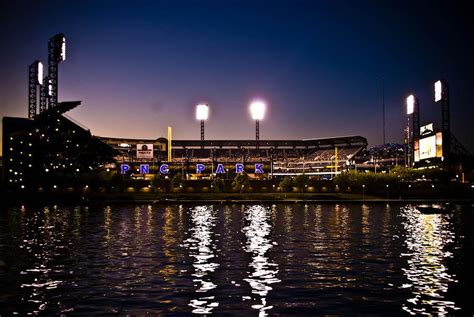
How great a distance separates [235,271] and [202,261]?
4.19 metres

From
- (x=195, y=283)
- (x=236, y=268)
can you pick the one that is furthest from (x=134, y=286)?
(x=236, y=268)

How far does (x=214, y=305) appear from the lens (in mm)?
21078

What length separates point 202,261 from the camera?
32656 millimetres

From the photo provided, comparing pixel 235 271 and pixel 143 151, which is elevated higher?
pixel 143 151

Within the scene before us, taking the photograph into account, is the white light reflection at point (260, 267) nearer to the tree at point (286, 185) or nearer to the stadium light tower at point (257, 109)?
the tree at point (286, 185)

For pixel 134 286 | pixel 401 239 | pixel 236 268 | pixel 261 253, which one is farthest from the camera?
pixel 401 239

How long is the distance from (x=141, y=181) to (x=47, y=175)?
32.2 m

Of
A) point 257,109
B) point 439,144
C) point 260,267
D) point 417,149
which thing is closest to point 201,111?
point 257,109

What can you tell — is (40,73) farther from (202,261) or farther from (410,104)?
(410,104)

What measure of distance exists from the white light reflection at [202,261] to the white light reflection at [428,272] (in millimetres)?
8247

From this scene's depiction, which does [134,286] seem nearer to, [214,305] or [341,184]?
[214,305]

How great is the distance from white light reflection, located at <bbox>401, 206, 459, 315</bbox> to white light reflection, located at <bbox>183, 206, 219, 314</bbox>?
8.25m

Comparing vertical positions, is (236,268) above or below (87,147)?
below

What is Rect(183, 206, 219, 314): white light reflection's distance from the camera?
21.2 m
